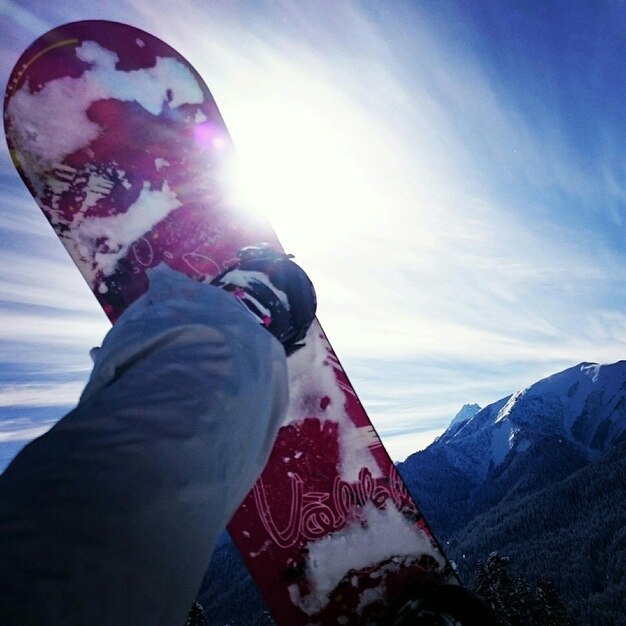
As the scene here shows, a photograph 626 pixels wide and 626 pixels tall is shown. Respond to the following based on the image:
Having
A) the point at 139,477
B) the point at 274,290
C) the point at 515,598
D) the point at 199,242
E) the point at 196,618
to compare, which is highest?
the point at 199,242

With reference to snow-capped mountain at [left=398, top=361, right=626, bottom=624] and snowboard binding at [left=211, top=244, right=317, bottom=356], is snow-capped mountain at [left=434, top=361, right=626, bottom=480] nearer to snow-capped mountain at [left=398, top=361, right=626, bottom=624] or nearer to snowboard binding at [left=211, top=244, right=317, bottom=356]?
snow-capped mountain at [left=398, top=361, right=626, bottom=624]

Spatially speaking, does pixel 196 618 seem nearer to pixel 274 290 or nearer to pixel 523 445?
pixel 274 290

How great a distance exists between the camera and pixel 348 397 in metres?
2.73

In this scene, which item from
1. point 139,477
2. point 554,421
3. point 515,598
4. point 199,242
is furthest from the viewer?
point 554,421

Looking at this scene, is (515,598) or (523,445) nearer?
(515,598)

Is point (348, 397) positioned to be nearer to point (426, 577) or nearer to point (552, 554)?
point (426, 577)

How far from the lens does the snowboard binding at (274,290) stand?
1687mm

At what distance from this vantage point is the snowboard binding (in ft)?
5.53

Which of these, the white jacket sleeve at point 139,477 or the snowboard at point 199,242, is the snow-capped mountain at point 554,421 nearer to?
the snowboard at point 199,242

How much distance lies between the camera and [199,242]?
288 cm

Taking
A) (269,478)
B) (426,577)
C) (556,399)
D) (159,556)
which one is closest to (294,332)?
(269,478)

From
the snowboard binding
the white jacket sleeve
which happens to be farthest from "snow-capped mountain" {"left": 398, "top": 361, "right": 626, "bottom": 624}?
the white jacket sleeve

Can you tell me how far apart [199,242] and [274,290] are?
1295 mm

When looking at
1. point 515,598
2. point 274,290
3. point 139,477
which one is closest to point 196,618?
point 274,290
